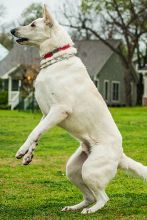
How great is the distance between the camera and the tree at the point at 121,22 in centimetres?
5634

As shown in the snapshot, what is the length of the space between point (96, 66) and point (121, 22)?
530cm

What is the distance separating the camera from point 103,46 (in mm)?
62281

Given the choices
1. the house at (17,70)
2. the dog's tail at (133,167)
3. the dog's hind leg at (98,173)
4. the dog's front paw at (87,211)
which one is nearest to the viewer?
the dog's hind leg at (98,173)

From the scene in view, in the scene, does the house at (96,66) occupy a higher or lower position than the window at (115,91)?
higher

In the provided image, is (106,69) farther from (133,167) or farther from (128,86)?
(133,167)

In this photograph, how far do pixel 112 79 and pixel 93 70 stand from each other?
13.6 feet

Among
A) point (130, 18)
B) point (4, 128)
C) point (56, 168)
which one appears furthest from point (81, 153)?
point (130, 18)

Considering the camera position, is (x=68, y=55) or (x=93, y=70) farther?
(x=93, y=70)

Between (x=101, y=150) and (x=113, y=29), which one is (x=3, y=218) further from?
(x=113, y=29)

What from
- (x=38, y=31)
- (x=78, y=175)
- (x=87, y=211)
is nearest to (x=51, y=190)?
(x=78, y=175)

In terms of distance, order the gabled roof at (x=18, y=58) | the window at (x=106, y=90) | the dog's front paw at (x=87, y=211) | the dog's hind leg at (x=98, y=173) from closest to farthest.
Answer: the dog's hind leg at (x=98, y=173) → the dog's front paw at (x=87, y=211) → the gabled roof at (x=18, y=58) → the window at (x=106, y=90)

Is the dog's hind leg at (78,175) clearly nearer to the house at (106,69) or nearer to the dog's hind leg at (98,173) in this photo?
the dog's hind leg at (98,173)

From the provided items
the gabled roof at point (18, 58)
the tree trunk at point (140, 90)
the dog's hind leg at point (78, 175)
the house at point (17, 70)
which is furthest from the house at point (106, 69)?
the dog's hind leg at point (78, 175)

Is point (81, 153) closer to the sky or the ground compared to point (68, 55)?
closer to the ground
